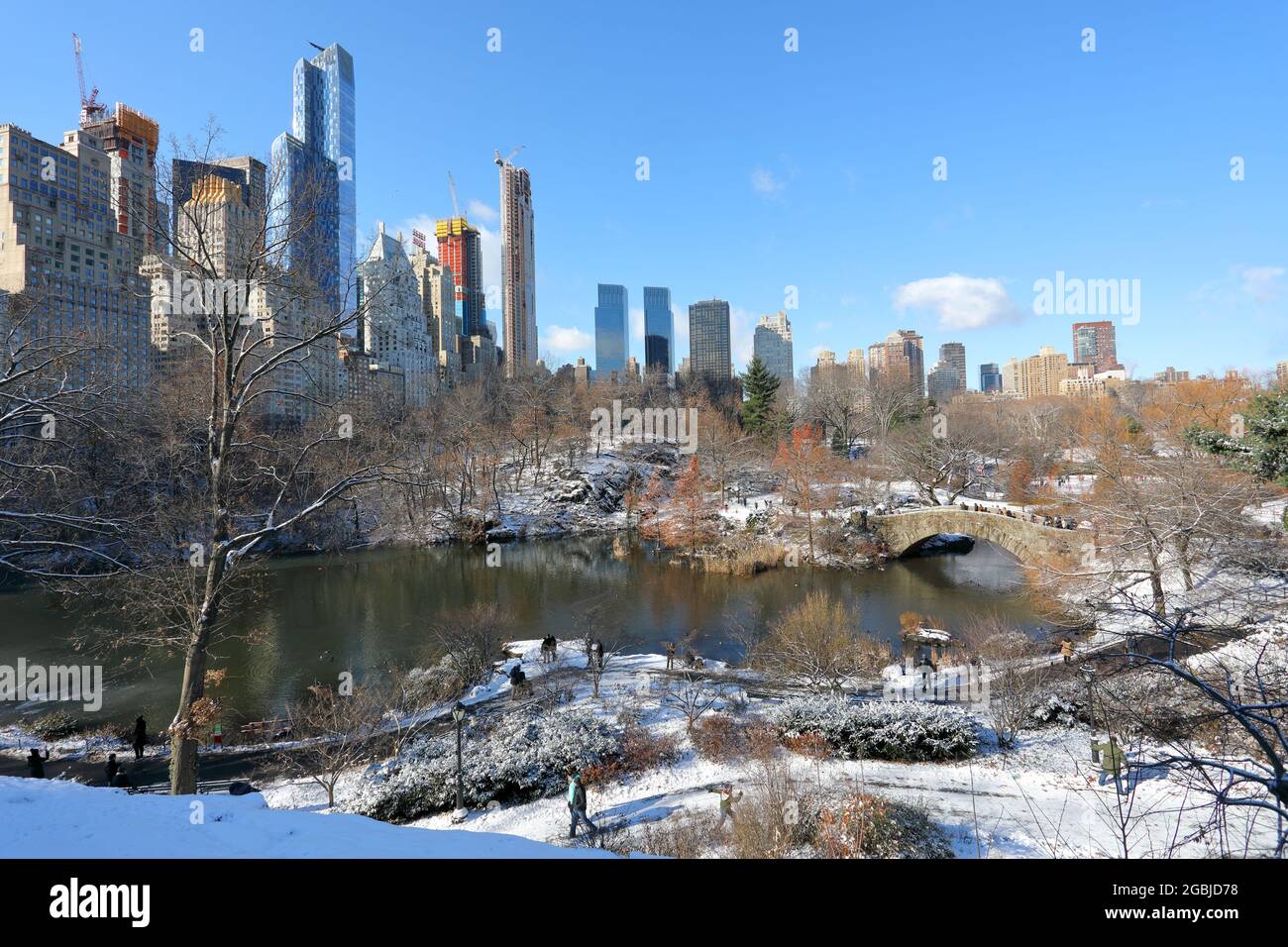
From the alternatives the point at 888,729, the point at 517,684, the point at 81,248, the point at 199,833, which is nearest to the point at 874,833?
the point at 888,729

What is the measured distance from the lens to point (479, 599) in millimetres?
23922

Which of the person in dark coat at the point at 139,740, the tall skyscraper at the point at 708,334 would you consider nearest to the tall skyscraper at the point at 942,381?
the tall skyscraper at the point at 708,334

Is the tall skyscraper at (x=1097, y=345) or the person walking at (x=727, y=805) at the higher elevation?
the tall skyscraper at (x=1097, y=345)

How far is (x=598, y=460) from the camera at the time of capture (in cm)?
5150

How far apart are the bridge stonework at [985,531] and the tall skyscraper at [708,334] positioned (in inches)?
4546

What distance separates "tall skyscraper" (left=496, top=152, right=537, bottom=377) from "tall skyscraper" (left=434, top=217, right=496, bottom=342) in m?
16.7

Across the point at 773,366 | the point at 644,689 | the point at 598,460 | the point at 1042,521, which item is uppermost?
the point at 773,366

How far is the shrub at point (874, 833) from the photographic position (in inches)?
259

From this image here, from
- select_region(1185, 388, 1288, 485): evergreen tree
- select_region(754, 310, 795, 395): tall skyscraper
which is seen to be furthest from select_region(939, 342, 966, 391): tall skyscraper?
select_region(1185, 388, 1288, 485): evergreen tree

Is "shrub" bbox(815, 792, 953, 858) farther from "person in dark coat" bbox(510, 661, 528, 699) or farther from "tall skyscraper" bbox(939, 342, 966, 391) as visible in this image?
"tall skyscraper" bbox(939, 342, 966, 391)

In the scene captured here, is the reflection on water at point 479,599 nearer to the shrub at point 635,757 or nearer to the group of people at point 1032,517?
the group of people at point 1032,517
